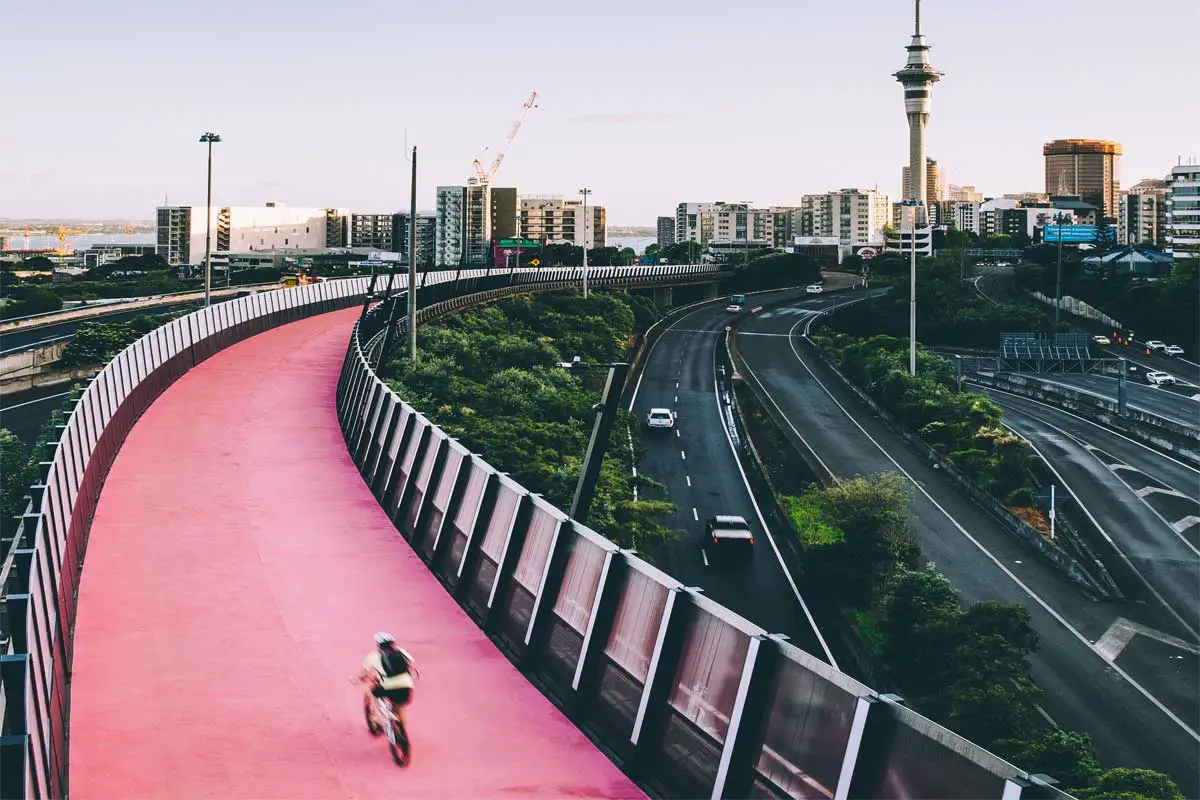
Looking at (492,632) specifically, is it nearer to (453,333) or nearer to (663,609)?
(663,609)

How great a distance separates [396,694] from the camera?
1185 cm

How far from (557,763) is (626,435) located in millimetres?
44796

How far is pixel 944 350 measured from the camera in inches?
4532

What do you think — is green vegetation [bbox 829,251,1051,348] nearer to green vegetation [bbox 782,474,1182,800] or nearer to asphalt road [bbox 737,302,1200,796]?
asphalt road [bbox 737,302,1200,796]

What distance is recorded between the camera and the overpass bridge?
9109 millimetres

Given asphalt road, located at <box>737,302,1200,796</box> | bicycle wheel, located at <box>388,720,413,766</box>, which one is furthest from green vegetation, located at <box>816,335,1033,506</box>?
bicycle wheel, located at <box>388,720,413,766</box>

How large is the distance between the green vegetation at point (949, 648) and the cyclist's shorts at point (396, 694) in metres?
13.9

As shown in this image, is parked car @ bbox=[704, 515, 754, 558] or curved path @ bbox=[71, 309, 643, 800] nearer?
curved path @ bbox=[71, 309, 643, 800]

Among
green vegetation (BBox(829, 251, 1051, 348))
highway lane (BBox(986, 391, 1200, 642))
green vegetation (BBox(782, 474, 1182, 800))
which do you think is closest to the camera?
green vegetation (BBox(782, 474, 1182, 800))

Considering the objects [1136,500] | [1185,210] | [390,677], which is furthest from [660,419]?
[1185,210]

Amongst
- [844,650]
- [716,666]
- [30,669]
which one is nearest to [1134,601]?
[844,650]

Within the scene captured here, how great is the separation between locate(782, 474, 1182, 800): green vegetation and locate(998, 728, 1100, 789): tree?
21 millimetres

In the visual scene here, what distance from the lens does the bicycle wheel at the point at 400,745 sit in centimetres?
1152

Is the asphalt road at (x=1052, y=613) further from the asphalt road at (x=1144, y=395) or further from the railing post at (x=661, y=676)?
the railing post at (x=661, y=676)
